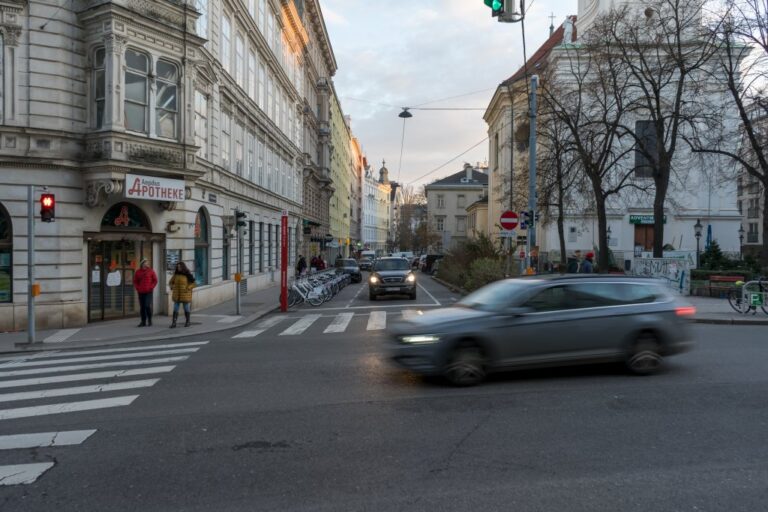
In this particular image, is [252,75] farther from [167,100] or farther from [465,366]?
[465,366]

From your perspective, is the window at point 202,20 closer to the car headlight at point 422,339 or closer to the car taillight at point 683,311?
the car headlight at point 422,339

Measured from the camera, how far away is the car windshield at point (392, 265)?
25312 millimetres

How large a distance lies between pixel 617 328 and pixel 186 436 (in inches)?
236

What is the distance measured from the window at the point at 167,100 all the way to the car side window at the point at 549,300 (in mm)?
13249

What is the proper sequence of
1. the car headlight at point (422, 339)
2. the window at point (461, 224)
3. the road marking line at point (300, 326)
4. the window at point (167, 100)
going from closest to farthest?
the car headlight at point (422, 339), the road marking line at point (300, 326), the window at point (167, 100), the window at point (461, 224)

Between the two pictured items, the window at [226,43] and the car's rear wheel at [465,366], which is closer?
the car's rear wheel at [465,366]

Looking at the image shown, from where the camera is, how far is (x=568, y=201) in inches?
1364

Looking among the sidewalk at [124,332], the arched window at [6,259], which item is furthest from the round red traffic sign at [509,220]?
the arched window at [6,259]

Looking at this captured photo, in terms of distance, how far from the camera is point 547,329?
326 inches

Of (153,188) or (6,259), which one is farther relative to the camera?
(153,188)

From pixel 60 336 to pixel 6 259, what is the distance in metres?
2.79

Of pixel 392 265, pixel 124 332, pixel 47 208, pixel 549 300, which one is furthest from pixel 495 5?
pixel 392 265

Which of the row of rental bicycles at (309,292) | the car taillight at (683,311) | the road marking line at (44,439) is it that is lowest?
the road marking line at (44,439)

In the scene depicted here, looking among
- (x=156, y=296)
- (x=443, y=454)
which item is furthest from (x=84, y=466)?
(x=156, y=296)
